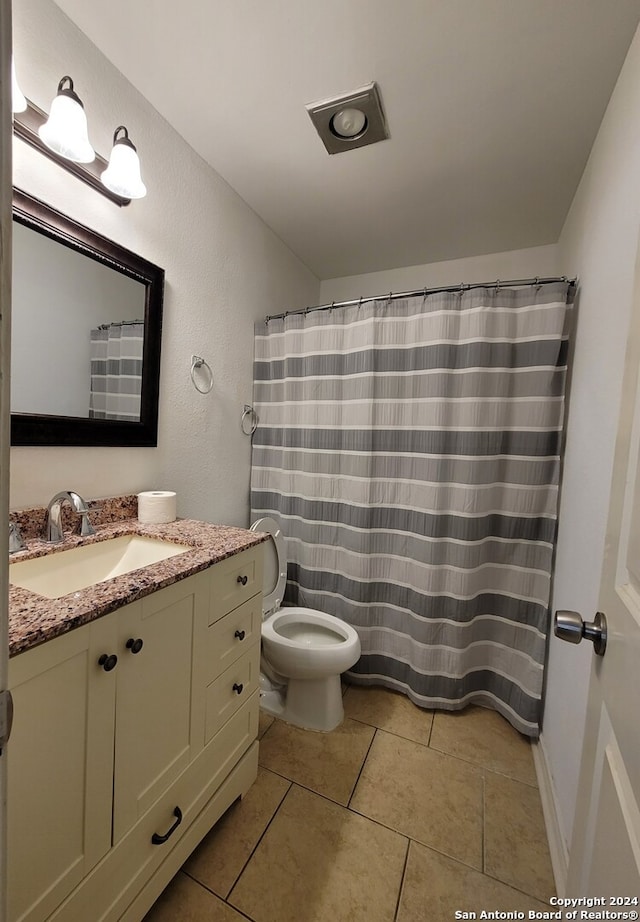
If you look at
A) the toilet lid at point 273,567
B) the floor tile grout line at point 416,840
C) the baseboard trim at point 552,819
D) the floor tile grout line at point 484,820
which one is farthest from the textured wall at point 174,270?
the baseboard trim at point 552,819

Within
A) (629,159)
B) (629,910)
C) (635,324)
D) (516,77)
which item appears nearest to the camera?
(629,910)

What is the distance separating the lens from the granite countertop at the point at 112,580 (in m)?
0.63

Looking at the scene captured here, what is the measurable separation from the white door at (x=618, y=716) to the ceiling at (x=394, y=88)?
1.05 metres

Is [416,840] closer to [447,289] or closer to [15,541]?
[15,541]

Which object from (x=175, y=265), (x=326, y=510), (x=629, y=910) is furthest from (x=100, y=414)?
(x=629, y=910)

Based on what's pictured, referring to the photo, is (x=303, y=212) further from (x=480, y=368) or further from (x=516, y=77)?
(x=480, y=368)

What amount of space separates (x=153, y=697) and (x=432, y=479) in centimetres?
127

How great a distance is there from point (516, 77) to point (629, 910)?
75.6 inches

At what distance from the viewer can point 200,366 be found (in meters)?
1.60

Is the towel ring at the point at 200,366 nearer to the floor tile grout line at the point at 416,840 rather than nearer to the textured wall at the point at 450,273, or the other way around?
the textured wall at the point at 450,273

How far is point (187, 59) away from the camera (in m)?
1.17

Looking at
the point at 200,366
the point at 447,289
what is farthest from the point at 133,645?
the point at 447,289

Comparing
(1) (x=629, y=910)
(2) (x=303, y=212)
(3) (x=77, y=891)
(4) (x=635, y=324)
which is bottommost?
(3) (x=77, y=891)

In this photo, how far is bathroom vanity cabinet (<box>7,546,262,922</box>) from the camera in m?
0.63
